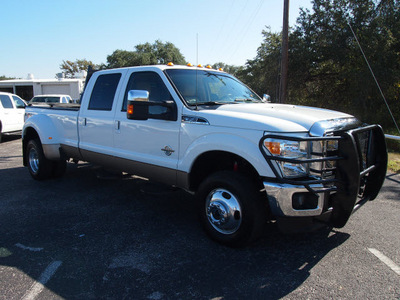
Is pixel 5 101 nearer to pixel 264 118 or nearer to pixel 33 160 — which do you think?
pixel 33 160

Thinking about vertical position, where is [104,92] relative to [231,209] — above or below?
above

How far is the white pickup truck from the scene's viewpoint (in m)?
3.06

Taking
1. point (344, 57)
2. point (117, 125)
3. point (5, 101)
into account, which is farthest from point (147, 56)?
point (117, 125)

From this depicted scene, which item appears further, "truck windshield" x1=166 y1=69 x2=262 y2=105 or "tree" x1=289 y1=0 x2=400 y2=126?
"tree" x1=289 y1=0 x2=400 y2=126

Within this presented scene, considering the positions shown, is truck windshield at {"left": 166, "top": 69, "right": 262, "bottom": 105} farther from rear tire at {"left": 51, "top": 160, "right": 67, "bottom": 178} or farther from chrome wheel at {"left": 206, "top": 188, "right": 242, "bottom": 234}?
rear tire at {"left": 51, "top": 160, "right": 67, "bottom": 178}

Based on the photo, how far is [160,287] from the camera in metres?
2.86

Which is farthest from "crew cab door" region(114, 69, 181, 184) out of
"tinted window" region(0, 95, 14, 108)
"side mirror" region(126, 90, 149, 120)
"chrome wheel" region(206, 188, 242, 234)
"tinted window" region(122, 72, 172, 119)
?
"tinted window" region(0, 95, 14, 108)

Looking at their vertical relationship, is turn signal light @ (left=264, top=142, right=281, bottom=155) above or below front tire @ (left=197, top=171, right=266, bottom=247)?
above

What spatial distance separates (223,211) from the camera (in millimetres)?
3541

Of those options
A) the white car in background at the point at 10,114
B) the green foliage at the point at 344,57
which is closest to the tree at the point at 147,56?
the green foliage at the point at 344,57

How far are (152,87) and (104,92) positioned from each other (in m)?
1.11

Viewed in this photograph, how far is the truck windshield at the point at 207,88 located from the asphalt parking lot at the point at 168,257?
1.39m

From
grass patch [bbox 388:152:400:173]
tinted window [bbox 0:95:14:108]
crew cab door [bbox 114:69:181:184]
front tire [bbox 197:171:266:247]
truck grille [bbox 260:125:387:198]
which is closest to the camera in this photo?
truck grille [bbox 260:125:387:198]

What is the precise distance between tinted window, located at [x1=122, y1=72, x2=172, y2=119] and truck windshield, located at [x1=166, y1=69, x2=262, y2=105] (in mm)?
178
